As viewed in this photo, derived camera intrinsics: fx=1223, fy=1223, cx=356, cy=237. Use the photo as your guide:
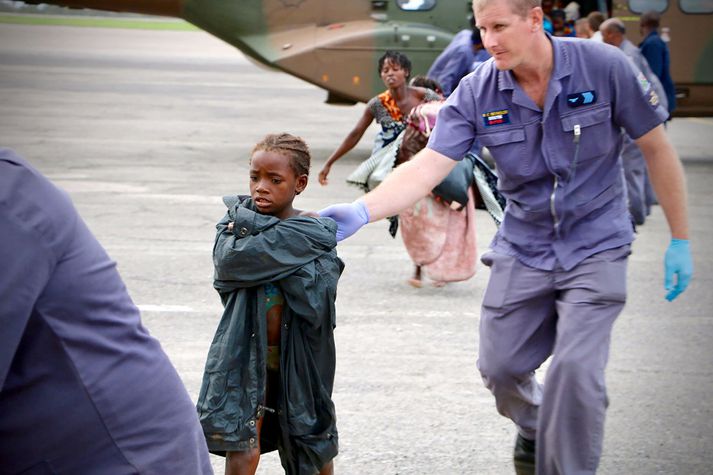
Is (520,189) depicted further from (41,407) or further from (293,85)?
(293,85)

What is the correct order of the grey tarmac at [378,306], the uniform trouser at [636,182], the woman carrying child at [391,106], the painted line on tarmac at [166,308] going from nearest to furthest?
the grey tarmac at [378,306] < the painted line on tarmac at [166,308] < the woman carrying child at [391,106] < the uniform trouser at [636,182]

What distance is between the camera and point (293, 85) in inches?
1153

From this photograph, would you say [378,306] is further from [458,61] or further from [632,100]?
[458,61]

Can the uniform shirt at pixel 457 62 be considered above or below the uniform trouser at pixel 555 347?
below

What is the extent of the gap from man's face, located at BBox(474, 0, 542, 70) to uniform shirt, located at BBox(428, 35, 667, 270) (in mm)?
126

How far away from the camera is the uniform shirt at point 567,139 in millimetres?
4219

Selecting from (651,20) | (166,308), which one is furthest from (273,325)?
(651,20)

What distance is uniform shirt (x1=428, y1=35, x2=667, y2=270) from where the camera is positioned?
13.8 feet

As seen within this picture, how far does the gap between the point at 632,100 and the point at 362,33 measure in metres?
11.0

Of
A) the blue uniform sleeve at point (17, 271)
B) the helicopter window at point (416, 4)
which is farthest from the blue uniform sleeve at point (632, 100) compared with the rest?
the helicopter window at point (416, 4)

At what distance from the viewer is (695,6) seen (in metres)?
15.3

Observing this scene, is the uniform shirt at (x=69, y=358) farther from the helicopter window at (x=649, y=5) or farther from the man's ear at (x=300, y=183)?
the helicopter window at (x=649, y=5)

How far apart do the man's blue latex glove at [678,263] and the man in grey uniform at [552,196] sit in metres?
0.15

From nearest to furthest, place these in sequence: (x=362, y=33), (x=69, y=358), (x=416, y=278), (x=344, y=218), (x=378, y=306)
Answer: (x=69, y=358)
(x=344, y=218)
(x=378, y=306)
(x=416, y=278)
(x=362, y=33)
